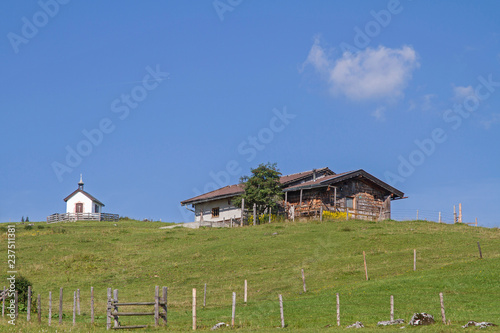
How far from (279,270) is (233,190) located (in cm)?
3274

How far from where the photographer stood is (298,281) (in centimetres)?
4022

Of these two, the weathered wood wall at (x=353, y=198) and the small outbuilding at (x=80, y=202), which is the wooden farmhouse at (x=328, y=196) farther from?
the small outbuilding at (x=80, y=202)

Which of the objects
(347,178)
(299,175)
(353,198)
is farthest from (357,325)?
(299,175)

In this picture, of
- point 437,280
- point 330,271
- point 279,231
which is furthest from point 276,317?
point 279,231

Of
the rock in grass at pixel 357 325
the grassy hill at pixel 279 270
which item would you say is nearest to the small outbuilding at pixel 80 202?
the grassy hill at pixel 279 270

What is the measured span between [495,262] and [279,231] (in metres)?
23.9

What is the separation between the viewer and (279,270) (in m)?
44.0

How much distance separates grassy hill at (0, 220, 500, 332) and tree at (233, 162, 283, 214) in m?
5.92

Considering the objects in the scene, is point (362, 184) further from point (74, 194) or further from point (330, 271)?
point (74, 194)

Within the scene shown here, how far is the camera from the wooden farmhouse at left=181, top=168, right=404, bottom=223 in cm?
6656

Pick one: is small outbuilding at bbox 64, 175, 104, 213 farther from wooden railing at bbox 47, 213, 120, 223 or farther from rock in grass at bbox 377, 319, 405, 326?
rock in grass at bbox 377, 319, 405, 326

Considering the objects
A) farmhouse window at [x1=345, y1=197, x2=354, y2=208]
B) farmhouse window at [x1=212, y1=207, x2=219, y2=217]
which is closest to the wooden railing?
farmhouse window at [x1=212, y1=207, x2=219, y2=217]

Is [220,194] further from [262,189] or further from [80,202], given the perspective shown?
[80,202]

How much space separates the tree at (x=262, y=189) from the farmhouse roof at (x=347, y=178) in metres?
1.50
